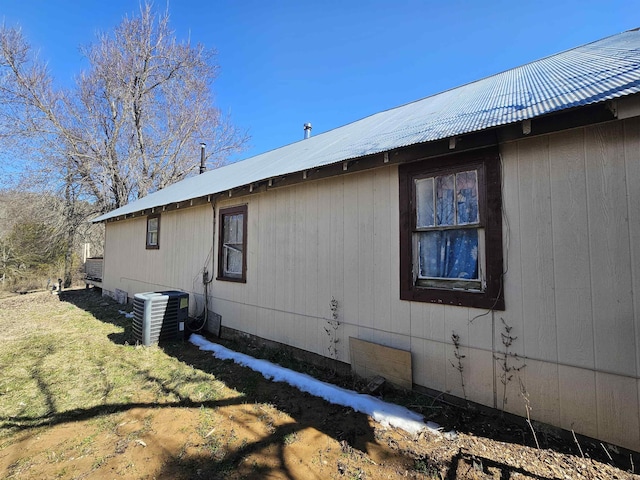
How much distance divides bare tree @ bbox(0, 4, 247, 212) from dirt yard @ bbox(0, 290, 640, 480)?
14.6m

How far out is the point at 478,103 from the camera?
392 cm

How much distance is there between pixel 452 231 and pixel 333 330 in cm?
207

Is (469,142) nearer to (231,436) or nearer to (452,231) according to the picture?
(452,231)

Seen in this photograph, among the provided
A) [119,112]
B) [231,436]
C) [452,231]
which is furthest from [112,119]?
[452,231]

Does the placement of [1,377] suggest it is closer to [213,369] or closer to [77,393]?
[77,393]

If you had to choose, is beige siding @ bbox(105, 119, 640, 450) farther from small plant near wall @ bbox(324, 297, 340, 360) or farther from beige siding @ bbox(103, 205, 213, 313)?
beige siding @ bbox(103, 205, 213, 313)

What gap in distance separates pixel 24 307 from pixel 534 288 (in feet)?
44.1

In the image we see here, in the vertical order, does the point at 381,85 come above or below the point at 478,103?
above

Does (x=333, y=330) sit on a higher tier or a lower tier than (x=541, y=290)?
lower

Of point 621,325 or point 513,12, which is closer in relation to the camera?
point 621,325

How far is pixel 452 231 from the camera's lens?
325cm

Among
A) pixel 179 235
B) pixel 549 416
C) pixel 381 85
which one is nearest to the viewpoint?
pixel 549 416

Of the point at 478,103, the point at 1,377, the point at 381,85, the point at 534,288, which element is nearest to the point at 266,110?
the point at 381,85

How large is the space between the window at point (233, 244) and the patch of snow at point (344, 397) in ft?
5.52
